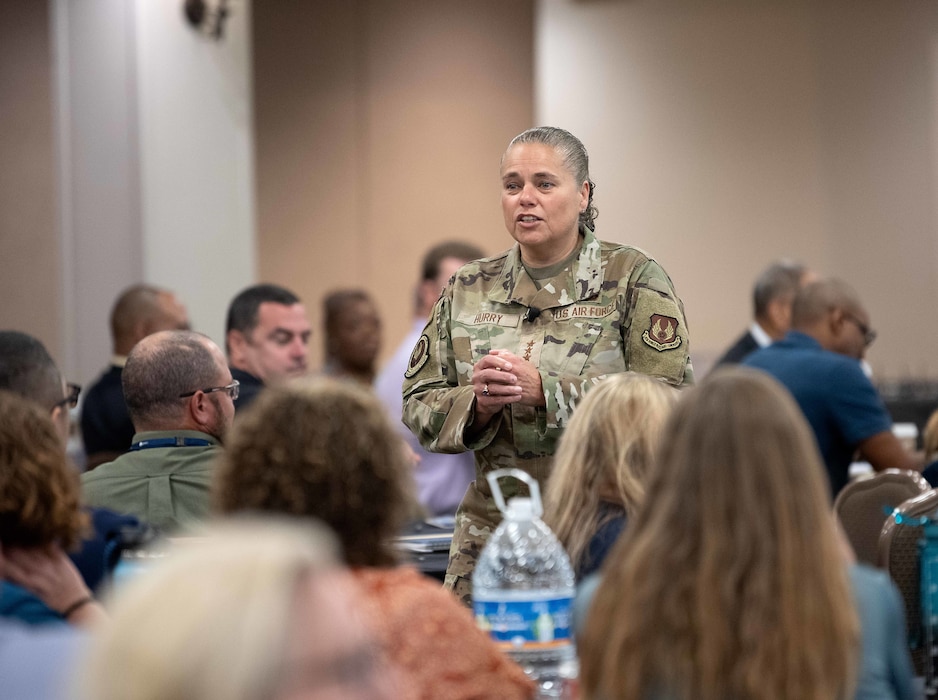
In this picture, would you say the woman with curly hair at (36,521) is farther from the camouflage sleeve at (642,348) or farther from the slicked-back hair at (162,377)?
the camouflage sleeve at (642,348)

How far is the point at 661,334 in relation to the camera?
268 cm

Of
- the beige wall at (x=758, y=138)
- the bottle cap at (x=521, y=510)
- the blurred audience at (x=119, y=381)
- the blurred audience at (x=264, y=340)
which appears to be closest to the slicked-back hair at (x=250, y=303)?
the blurred audience at (x=264, y=340)

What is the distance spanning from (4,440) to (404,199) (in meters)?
6.40

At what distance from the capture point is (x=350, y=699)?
38.2 inches

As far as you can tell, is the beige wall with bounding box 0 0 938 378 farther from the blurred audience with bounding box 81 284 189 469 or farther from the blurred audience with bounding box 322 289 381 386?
the blurred audience with bounding box 81 284 189 469

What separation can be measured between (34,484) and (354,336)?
445cm

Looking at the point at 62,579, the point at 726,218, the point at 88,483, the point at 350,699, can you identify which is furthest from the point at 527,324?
the point at 726,218

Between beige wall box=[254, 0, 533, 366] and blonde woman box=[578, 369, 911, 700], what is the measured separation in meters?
6.61

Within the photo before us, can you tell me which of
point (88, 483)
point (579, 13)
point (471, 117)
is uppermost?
point (579, 13)

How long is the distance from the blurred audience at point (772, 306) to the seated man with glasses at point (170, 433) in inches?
120

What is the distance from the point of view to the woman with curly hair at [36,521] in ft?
5.95

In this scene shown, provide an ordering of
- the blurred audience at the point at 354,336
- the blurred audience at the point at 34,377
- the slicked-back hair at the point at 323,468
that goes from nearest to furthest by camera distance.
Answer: the slicked-back hair at the point at 323,468, the blurred audience at the point at 34,377, the blurred audience at the point at 354,336

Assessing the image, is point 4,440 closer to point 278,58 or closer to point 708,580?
point 708,580

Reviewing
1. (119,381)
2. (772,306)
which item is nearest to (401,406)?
(119,381)
